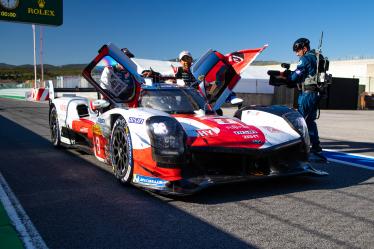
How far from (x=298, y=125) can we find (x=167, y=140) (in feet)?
5.90

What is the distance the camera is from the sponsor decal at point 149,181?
426 cm

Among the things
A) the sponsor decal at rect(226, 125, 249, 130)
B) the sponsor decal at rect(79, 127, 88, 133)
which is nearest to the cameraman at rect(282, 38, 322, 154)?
the sponsor decal at rect(226, 125, 249, 130)

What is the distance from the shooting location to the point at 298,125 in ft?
17.0

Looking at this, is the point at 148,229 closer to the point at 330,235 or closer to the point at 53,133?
the point at 330,235

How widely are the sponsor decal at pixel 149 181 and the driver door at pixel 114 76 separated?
5.11 ft

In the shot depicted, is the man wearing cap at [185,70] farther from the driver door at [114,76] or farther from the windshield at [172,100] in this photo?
the driver door at [114,76]

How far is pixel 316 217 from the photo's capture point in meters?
3.75

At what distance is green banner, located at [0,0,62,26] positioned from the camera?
1795 cm

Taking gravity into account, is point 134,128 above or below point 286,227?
above

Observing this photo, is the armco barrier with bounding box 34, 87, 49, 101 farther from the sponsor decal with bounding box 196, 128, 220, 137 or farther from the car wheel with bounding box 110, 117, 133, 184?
the sponsor decal with bounding box 196, 128, 220, 137

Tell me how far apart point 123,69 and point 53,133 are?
255 cm

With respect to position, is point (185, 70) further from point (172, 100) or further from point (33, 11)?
point (33, 11)

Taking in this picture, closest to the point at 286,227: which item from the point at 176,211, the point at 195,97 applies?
the point at 176,211

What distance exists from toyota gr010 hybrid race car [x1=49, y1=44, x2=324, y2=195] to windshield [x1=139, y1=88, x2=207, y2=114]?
13 mm
